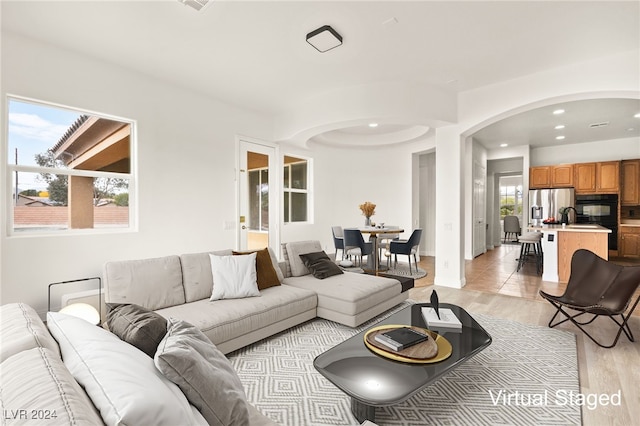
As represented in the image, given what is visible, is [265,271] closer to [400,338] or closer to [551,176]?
[400,338]

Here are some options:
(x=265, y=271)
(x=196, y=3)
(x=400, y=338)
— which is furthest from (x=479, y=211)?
(x=196, y=3)

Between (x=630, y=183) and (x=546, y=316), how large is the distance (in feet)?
20.2

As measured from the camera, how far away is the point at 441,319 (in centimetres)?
249

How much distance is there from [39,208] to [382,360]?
3.77 m

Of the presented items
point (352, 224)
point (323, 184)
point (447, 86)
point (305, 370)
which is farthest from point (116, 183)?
point (352, 224)

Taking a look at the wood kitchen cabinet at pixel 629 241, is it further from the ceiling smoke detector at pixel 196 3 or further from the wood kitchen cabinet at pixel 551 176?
the ceiling smoke detector at pixel 196 3

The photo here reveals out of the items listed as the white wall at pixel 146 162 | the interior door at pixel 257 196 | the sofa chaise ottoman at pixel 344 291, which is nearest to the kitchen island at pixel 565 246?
the sofa chaise ottoman at pixel 344 291

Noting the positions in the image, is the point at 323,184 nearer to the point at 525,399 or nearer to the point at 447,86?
the point at 447,86

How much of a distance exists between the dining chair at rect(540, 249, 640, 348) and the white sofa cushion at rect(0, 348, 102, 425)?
12.3 feet

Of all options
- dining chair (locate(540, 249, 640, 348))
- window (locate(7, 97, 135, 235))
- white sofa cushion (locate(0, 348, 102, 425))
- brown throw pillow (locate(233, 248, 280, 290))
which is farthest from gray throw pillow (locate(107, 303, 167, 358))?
dining chair (locate(540, 249, 640, 348))

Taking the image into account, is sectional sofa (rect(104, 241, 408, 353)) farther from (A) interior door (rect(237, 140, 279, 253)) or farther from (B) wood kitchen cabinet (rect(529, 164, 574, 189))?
(B) wood kitchen cabinet (rect(529, 164, 574, 189))

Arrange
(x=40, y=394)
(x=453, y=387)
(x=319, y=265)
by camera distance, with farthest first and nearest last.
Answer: (x=319, y=265), (x=453, y=387), (x=40, y=394)

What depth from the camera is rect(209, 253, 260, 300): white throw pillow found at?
2943 millimetres

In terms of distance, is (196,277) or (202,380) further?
(196,277)
